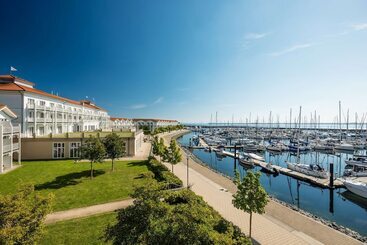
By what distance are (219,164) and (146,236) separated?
1826 inches

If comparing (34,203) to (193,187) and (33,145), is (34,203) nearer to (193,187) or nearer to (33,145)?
(193,187)

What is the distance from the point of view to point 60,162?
35.6m

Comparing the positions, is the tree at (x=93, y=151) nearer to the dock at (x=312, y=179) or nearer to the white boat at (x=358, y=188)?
the dock at (x=312, y=179)

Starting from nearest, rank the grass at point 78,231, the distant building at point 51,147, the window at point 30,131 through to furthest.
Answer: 1. the grass at point 78,231
2. the distant building at point 51,147
3. the window at point 30,131

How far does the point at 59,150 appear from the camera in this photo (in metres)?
38.7

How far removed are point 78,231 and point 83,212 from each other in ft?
11.3

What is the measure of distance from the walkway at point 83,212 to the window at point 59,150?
2500 cm

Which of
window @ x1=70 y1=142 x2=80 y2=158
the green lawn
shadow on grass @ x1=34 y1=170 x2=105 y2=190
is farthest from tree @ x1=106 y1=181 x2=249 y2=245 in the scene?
Result: window @ x1=70 y1=142 x2=80 y2=158

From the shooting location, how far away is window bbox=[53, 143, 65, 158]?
38.4 m

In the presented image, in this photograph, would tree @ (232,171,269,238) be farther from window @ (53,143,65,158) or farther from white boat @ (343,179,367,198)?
window @ (53,143,65,158)

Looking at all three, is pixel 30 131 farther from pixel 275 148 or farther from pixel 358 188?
pixel 275 148

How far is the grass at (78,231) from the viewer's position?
13.0 m

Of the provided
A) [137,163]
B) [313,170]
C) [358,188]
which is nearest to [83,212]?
[137,163]

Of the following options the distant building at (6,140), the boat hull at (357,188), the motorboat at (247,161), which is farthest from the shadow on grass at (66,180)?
the boat hull at (357,188)
